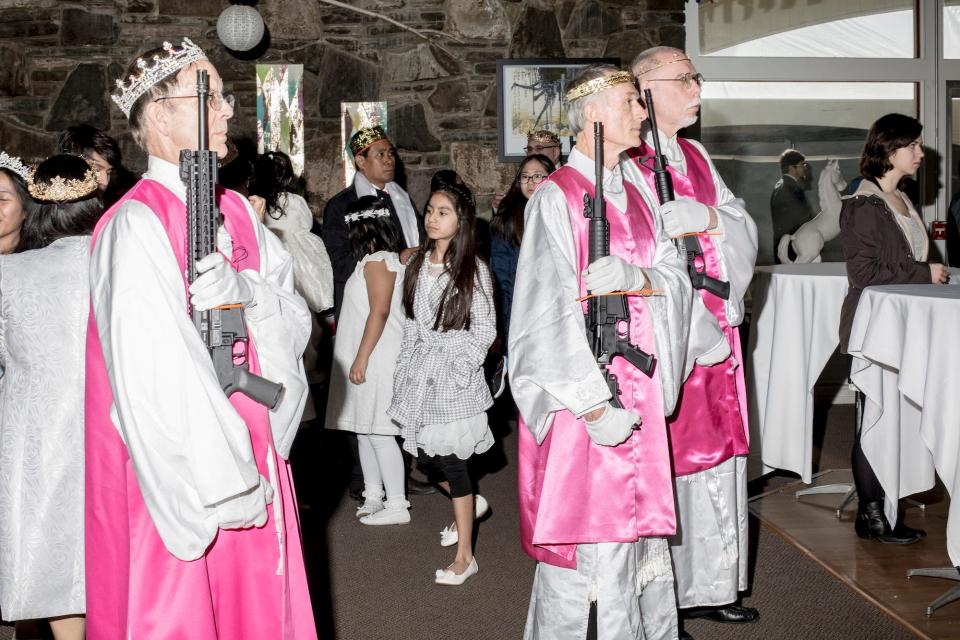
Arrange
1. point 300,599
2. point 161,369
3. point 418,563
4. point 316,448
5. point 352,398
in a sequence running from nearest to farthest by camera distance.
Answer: point 161,369 < point 300,599 < point 418,563 < point 352,398 < point 316,448

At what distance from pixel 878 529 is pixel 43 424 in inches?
118

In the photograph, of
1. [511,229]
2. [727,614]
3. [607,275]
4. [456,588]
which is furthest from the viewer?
[511,229]

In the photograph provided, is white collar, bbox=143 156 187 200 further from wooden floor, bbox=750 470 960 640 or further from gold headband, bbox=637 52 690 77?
wooden floor, bbox=750 470 960 640

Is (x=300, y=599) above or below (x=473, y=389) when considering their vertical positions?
below

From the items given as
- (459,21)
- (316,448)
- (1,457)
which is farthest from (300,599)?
(459,21)

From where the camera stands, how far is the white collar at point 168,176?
1.78 m

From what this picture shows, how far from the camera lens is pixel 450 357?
10.6 ft

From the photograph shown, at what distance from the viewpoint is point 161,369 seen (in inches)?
63.7

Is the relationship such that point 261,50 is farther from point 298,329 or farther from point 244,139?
point 298,329

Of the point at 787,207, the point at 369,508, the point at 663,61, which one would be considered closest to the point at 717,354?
the point at 663,61

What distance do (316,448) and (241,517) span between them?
357 centimetres

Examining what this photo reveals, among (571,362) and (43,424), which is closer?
(571,362)

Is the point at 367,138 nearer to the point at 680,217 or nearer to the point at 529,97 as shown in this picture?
the point at 529,97

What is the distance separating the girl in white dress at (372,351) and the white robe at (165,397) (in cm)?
203
